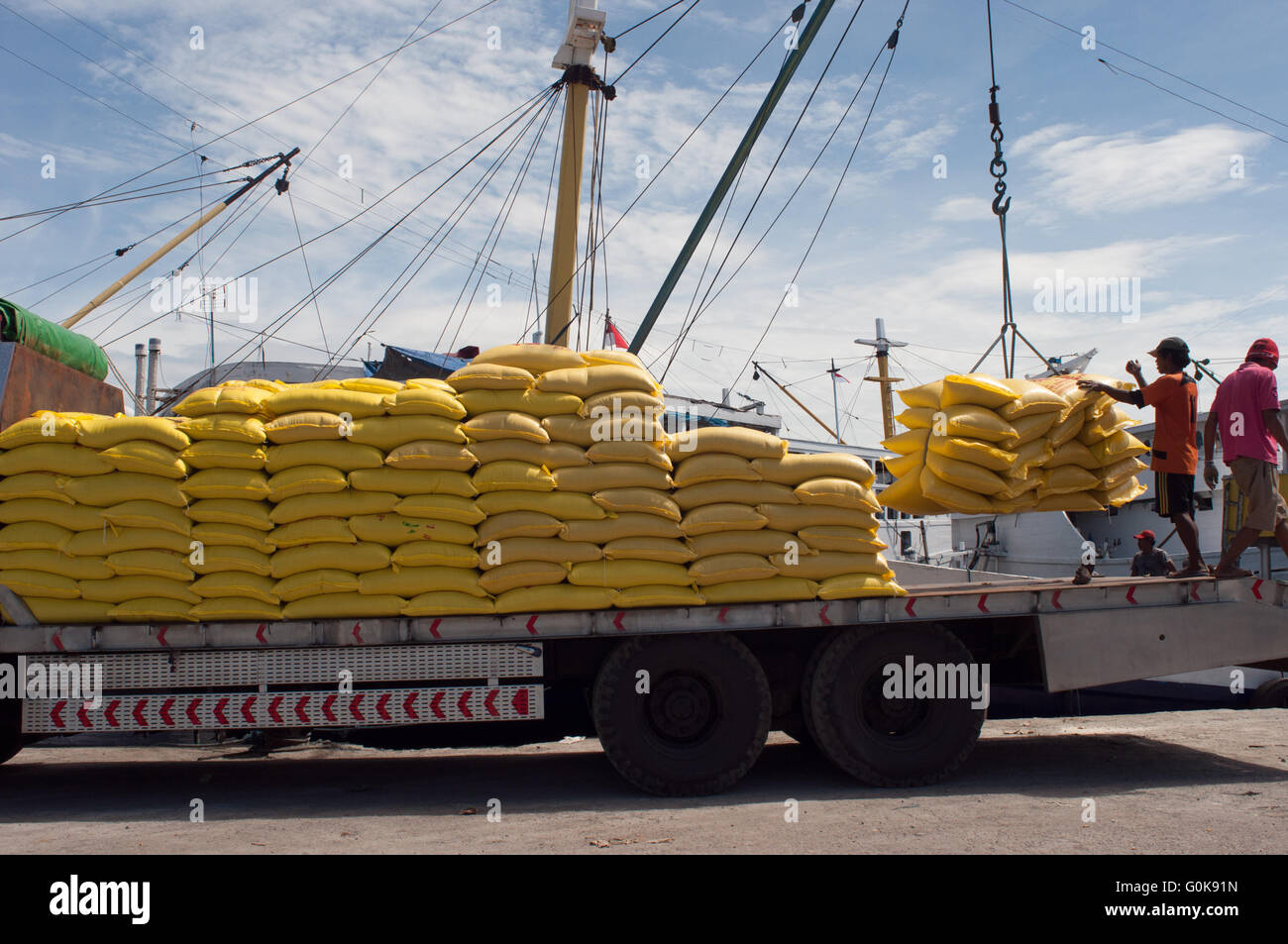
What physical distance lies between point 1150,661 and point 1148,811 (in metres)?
1.26

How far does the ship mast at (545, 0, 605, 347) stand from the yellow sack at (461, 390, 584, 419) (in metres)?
5.09

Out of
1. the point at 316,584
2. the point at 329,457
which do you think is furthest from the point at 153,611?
the point at 329,457

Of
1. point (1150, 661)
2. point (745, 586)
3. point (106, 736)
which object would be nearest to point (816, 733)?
point (745, 586)

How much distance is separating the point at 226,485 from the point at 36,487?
119 cm

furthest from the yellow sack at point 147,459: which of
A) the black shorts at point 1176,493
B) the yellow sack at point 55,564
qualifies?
the black shorts at point 1176,493

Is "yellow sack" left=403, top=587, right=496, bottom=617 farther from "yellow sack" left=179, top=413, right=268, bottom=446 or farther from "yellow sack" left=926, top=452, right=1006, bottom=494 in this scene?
"yellow sack" left=926, top=452, right=1006, bottom=494

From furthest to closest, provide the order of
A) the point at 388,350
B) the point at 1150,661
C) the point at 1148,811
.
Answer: the point at 388,350 < the point at 1150,661 < the point at 1148,811

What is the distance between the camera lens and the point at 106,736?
880 cm

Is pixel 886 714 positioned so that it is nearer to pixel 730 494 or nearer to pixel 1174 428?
pixel 730 494

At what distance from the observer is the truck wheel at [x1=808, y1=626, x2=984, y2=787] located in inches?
238

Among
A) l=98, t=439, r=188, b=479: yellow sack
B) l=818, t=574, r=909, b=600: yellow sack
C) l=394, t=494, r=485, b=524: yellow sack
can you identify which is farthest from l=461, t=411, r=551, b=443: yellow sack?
l=818, t=574, r=909, b=600: yellow sack

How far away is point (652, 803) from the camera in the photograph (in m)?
5.72

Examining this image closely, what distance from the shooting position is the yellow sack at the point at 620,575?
19.1 ft
